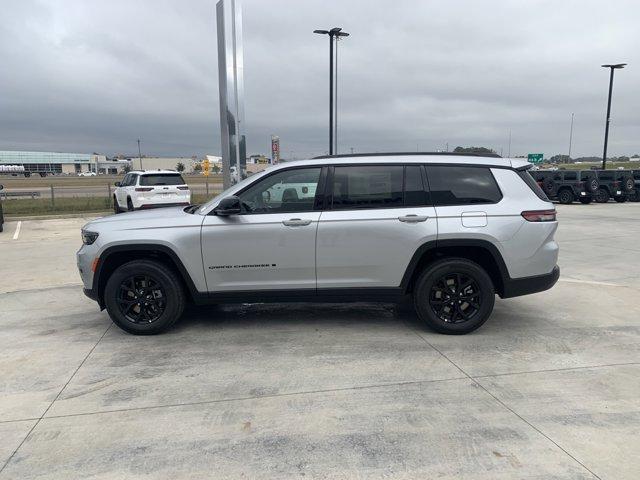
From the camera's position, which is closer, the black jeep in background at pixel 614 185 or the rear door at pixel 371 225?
the rear door at pixel 371 225

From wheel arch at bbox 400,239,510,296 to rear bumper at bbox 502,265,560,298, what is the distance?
0.05m

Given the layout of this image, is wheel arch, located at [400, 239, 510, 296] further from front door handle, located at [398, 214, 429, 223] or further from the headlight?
the headlight

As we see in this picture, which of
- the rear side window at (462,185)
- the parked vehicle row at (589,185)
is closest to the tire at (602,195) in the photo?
the parked vehicle row at (589,185)

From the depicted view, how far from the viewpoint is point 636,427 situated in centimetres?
329

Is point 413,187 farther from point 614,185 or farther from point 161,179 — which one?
point 614,185

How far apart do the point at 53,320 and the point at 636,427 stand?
5.77m

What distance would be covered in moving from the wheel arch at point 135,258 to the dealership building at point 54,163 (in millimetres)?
149209

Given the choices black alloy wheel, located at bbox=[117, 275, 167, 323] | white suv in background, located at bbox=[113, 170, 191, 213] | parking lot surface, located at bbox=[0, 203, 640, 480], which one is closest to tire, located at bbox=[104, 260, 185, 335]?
black alloy wheel, located at bbox=[117, 275, 167, 323]

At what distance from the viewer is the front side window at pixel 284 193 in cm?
494

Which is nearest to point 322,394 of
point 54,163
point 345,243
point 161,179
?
point 345,243

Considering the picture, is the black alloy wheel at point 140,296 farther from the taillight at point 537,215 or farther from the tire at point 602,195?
the tire at point 602,195

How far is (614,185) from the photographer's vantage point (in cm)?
2561

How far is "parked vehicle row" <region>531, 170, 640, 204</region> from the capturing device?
81.6ft

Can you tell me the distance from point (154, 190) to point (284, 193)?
42.2ft
